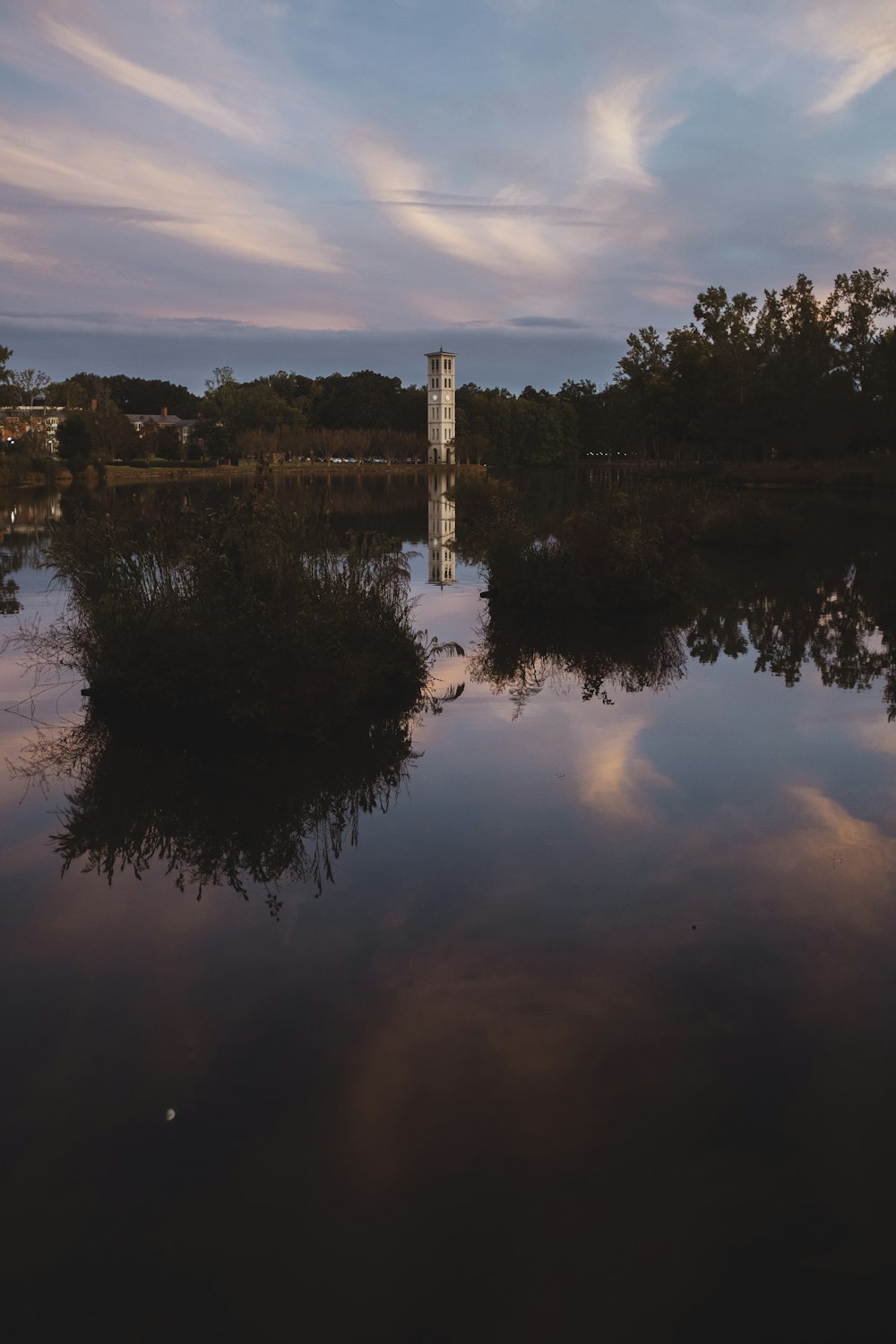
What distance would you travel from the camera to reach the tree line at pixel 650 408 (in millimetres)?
76688

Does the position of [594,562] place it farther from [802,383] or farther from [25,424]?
[25,424]

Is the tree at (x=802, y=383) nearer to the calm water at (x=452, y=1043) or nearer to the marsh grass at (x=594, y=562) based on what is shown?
the marsh grass at (x=594, y=562)

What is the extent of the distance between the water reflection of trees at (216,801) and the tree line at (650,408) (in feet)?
231

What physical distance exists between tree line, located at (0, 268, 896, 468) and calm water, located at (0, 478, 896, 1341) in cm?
7141

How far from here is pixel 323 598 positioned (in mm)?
12219

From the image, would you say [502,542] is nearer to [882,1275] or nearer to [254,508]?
[254,508]

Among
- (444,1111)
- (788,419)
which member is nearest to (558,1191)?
(444,1111)

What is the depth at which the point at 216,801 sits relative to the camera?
9.22 meters

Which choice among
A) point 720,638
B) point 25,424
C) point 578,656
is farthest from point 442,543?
point 25,424

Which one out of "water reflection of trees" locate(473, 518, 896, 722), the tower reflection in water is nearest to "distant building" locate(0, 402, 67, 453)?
the tower reflection in water

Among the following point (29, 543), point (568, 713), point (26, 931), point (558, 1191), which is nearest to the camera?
point (558, 1191)

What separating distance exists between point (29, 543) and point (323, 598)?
866 inches

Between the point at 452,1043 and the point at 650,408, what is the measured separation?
107185 mm

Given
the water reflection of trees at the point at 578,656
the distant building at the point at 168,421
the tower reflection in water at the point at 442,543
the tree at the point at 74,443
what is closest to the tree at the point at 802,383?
the tower reflection in water at the point at 442,543
